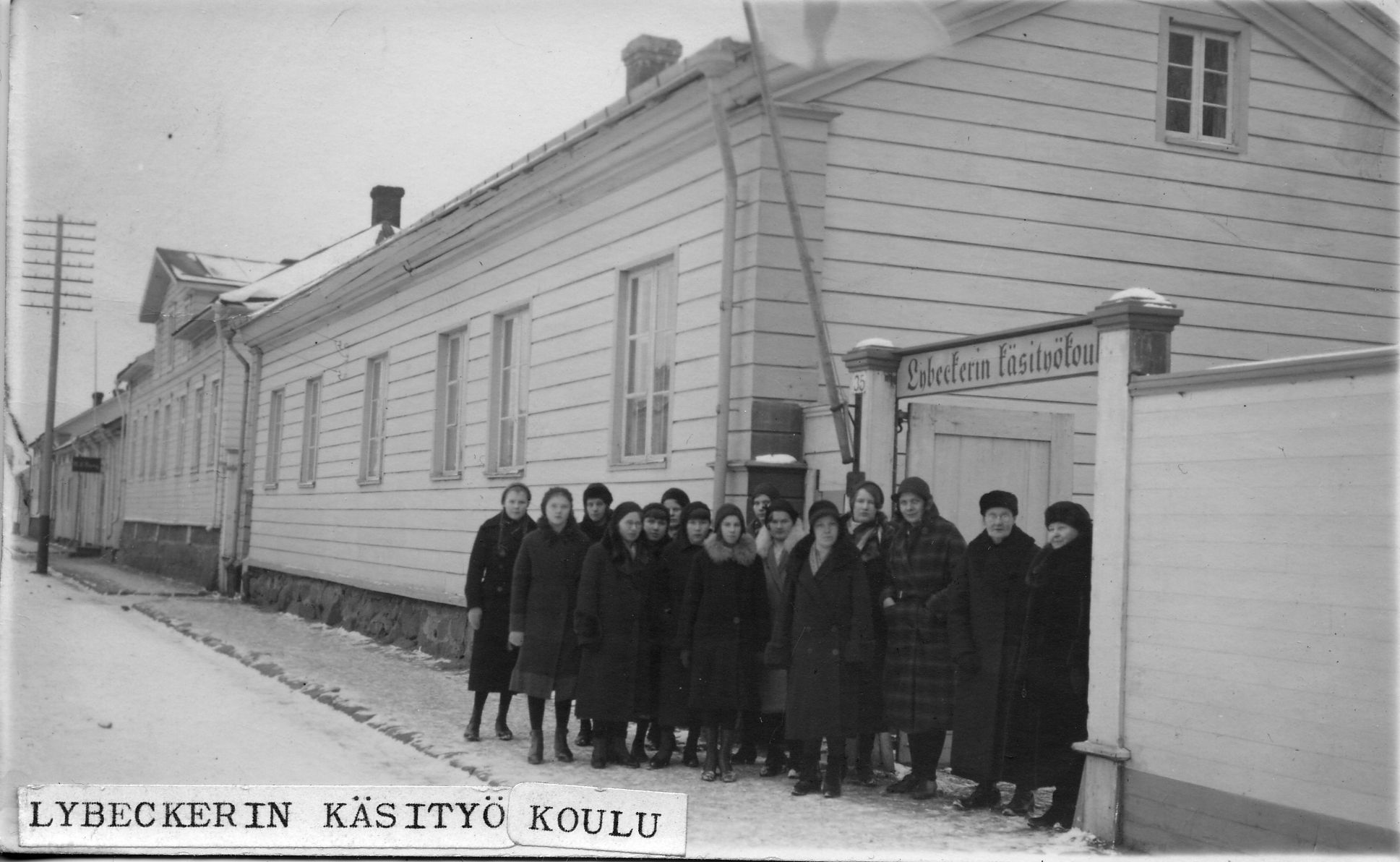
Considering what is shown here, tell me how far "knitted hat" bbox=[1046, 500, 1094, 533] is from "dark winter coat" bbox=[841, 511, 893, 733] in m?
1.12

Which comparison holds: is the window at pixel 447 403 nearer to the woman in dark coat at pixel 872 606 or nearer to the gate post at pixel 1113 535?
the woman in dark coat at pixel 872 606

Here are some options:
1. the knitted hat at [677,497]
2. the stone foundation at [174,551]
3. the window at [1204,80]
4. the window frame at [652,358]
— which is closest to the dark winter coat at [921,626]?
the knitted hat at [677,497]

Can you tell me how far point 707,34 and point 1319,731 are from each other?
17.9 feet

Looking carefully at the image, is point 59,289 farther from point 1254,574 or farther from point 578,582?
point 1254,574

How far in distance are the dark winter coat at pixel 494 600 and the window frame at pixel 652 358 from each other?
152cm

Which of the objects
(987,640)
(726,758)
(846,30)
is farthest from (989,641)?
(846,30)

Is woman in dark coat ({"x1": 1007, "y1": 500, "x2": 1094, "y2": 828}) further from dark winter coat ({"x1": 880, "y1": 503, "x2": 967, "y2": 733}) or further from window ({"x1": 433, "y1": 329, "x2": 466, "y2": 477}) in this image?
window ({"x1": 433, "y1": 329, "x2": 466, "y2": 477})

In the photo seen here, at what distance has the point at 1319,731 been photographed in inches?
209

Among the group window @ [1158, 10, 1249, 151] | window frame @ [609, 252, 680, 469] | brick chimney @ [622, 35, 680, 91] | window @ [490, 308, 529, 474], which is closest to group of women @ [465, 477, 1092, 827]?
window frame @ [609, 252, 680, 469]

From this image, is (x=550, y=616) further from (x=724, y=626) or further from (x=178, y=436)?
(x=178, y=436)

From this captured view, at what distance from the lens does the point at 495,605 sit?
925 cm

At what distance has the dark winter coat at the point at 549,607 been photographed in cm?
822

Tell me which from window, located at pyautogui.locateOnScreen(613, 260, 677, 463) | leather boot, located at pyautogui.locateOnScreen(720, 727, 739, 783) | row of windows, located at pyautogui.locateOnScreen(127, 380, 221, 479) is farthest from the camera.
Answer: row of windows, located at pyautogui.locateOnScreen(127, 380, 221, 479)

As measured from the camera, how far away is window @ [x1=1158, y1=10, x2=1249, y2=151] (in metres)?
10.6
